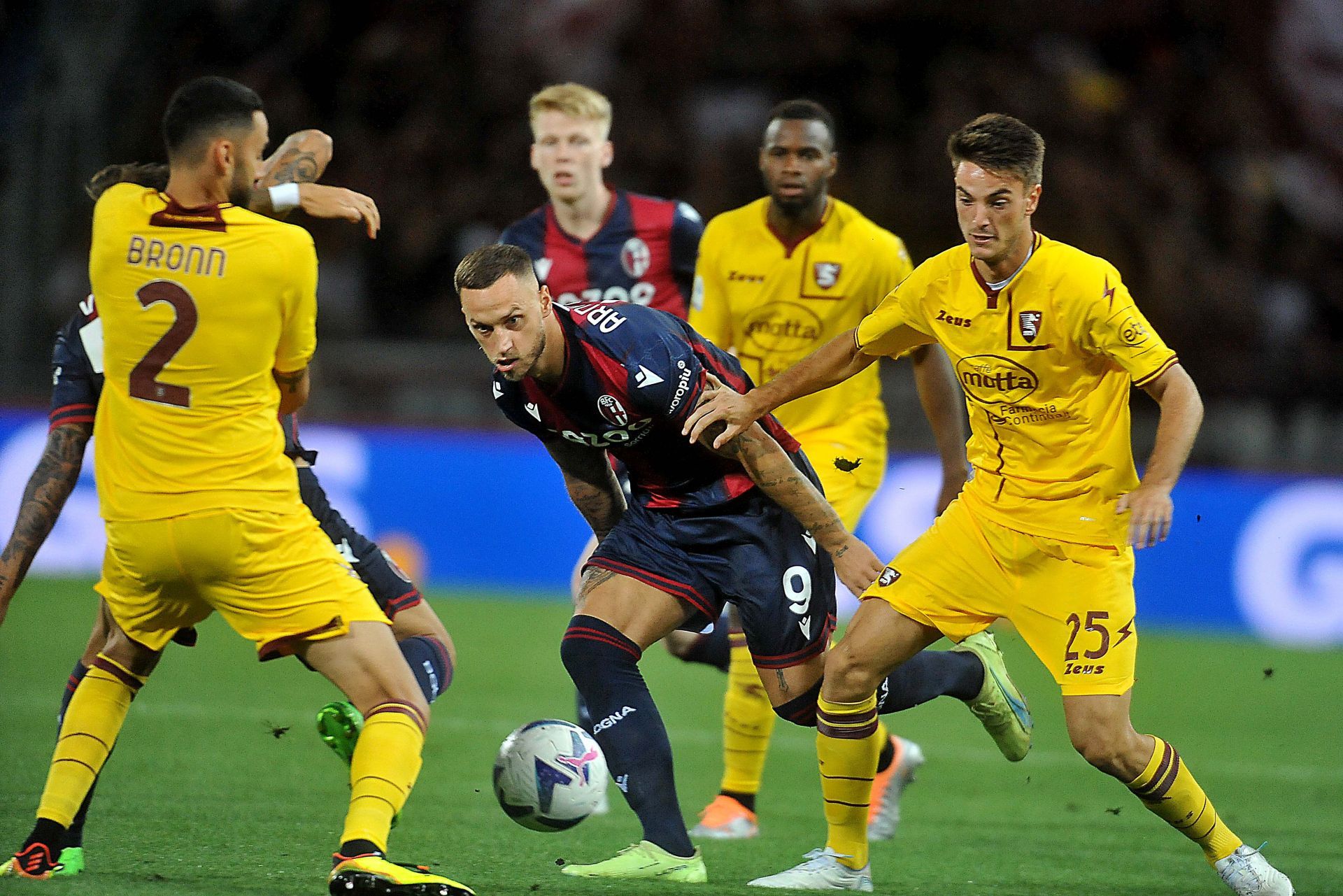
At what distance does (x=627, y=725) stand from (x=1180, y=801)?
5.32 ft

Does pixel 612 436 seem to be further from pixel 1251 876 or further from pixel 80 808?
pixel 1251 876

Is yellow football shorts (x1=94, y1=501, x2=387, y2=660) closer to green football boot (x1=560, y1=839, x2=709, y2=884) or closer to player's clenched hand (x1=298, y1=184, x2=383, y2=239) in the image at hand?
player's clenched hand (x1=298, y1=184, x2=383, y2=239)

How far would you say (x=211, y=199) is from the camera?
4062mm

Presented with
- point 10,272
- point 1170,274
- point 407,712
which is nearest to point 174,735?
point 407,712

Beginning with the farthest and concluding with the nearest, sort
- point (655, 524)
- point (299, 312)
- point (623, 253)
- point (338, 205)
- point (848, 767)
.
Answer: point (623, 253) → point (655, 524) → point (848, 767) → point (338, 205) → point (299, 312)

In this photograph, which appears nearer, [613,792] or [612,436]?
[612,436]

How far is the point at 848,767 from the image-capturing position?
15.8ft

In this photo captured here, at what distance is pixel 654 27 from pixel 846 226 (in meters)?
9.89

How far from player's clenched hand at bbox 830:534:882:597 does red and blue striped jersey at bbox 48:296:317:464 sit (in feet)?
7.43

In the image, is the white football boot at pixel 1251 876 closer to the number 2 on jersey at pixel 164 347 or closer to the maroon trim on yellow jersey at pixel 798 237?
the maroon trim on yellow jersey at pixel 798 237

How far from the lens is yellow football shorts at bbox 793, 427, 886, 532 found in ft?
20.0

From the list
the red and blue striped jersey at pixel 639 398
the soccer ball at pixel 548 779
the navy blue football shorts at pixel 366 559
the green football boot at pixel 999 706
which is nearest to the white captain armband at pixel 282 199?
the red and blue striped jersey at pixel 639 398

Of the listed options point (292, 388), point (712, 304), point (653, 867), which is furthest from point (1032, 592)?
point (292, 388)

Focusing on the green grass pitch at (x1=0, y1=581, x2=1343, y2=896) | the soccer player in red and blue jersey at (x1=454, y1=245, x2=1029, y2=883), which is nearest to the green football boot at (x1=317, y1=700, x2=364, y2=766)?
the green grass pitch at (x1=0, y1=581, x2=1343, y2=896)
